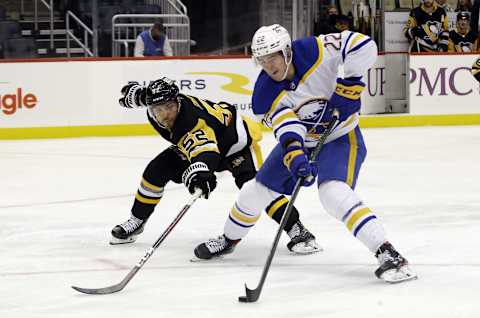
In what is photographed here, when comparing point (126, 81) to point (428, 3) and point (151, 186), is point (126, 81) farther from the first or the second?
point (151, 186)

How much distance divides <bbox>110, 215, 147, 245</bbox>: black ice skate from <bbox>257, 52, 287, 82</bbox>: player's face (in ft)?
4.04

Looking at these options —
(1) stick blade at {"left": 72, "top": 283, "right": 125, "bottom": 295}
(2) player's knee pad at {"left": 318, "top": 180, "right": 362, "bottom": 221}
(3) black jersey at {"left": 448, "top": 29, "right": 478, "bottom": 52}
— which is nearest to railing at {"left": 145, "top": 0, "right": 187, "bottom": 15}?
(3) black jersey at {"left": 448, "top": 29, "right": 478, "bottom": 52}

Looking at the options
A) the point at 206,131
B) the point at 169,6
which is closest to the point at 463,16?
the point at 169,6

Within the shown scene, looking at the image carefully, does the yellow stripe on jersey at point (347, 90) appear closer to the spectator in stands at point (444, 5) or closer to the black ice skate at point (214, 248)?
the black ice skate at point (214, 248)

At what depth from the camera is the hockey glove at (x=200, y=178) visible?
4.20 metres

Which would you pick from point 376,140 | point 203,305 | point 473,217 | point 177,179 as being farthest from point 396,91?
point 203,305

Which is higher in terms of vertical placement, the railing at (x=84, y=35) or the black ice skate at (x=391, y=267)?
the railing at (x=84, y=35)

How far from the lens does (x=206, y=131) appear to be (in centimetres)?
442

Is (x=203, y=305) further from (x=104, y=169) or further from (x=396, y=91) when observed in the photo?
(x=396, y=91)

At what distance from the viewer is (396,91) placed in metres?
11.5

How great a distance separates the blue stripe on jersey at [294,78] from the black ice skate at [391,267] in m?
0.69

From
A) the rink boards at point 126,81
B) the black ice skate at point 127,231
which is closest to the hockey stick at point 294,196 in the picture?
the black ice skate at point 127,231

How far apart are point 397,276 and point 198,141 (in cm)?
101

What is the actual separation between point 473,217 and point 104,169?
329 cm
